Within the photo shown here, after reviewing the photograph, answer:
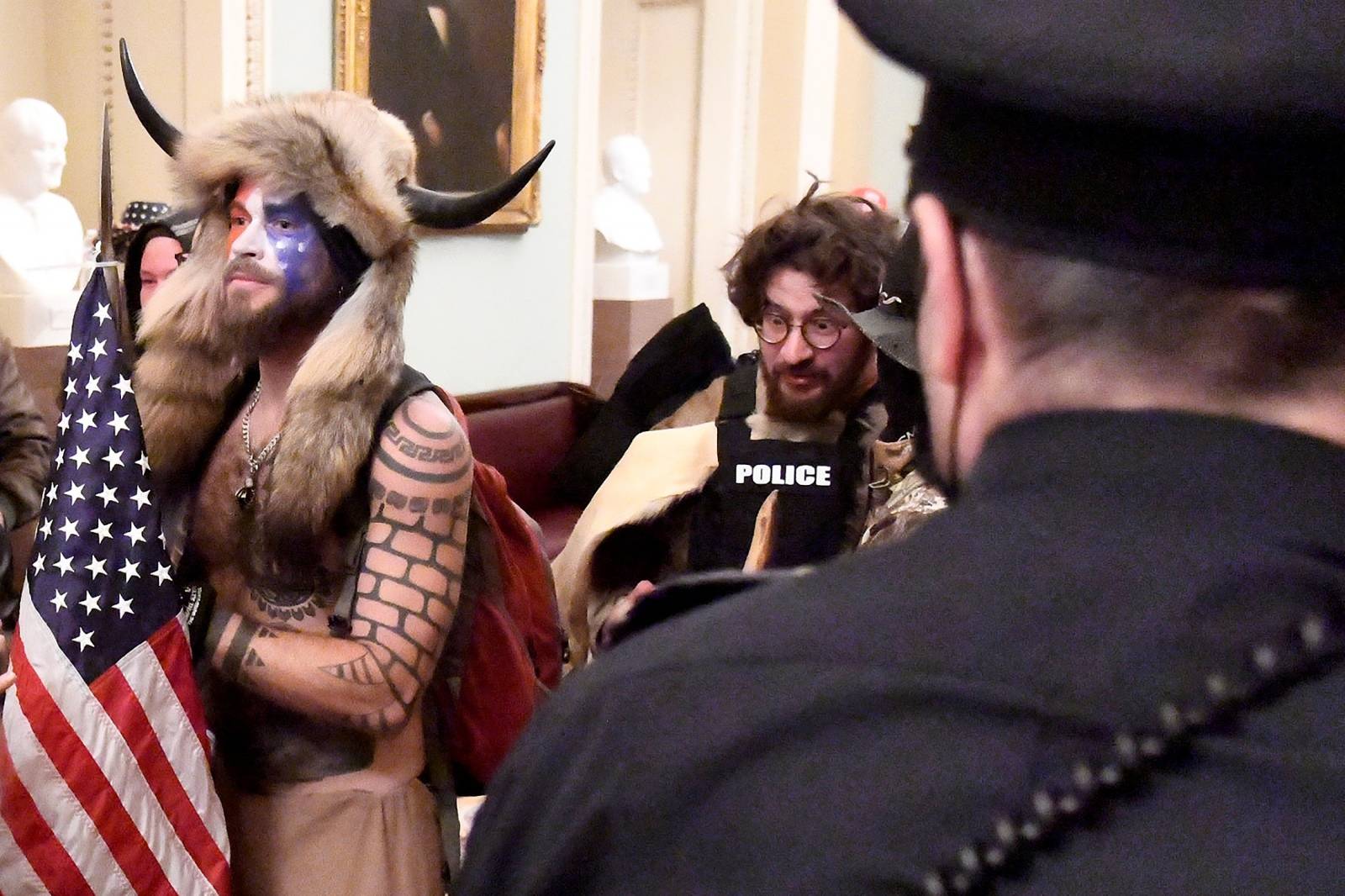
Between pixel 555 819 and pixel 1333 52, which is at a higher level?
pixel 1333 52

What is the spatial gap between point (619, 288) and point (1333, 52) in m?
5.61

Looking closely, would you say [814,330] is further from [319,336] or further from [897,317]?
[319,336]

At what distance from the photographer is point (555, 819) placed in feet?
2.26

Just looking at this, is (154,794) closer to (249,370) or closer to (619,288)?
(249,370)

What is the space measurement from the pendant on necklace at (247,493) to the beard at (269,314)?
7.9 inches

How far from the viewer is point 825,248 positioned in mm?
2246

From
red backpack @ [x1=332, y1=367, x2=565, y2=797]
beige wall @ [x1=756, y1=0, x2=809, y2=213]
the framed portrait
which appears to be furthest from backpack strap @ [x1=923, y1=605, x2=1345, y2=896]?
beige wall @ [x1=756, y1=0, x2=809, y2=213]

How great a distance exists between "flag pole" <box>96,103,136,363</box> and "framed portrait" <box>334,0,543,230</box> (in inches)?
107

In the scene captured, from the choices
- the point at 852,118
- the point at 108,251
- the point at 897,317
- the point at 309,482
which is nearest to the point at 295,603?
the point at 309,482

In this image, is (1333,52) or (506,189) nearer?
(1333,52)

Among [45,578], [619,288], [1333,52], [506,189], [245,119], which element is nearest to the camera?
[1333,52]

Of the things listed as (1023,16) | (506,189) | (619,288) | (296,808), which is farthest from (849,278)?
(619,288)

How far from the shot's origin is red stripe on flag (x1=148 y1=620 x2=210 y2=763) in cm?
178

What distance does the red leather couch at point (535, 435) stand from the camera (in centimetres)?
506
